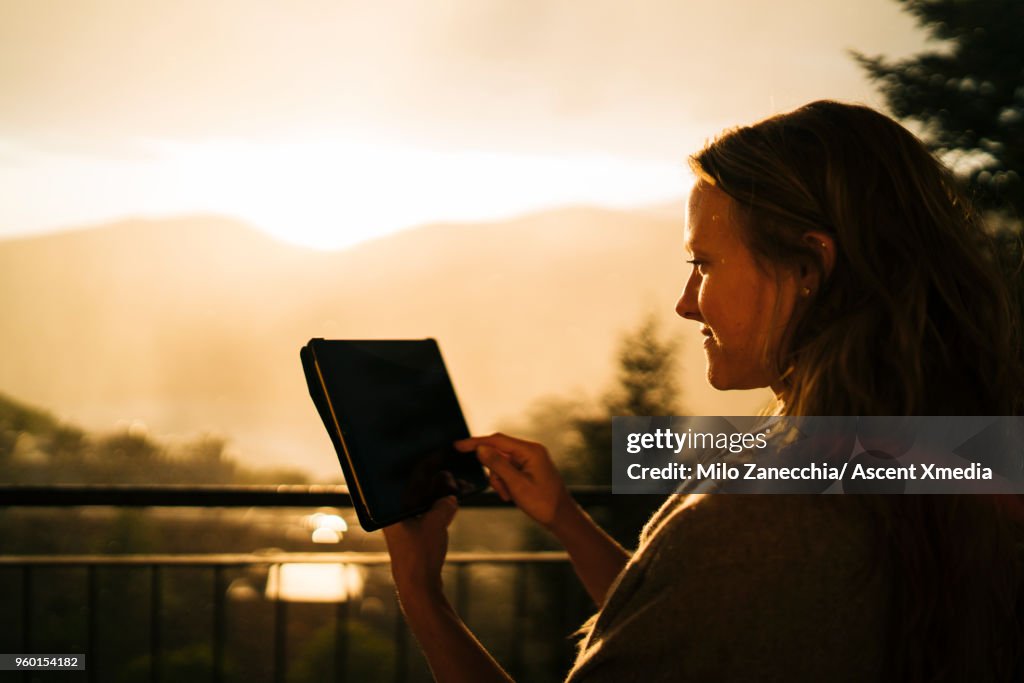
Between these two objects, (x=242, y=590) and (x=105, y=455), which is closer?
(x=242, y=590)

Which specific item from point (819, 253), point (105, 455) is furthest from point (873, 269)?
point (105, 455)

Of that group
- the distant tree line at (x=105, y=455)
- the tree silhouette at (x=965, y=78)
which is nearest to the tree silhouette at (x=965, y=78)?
the tree silhouette at (x=965, y=78)

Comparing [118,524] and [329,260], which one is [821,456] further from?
[329,260]

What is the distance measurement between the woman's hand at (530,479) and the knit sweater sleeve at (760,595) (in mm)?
597

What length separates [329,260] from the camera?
8.58 meters

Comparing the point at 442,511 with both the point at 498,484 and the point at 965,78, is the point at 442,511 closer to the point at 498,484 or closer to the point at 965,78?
the point at 498,484

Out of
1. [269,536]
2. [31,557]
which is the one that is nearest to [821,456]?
[31,557]

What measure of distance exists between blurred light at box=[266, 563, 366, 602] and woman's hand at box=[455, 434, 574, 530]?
4.97 ft

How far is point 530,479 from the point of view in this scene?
1439 mm

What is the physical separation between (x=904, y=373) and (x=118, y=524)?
740 centimetres

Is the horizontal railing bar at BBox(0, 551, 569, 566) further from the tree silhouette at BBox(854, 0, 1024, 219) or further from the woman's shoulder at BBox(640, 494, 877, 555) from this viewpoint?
the tree silhouette at BBox(854, 0, 1024, 219)

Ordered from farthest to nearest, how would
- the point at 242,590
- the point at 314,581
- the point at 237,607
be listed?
the point at 237,607 < the point at 242,590 < the point at 314,581

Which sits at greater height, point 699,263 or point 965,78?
point 965,78

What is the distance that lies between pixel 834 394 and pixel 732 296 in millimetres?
182
